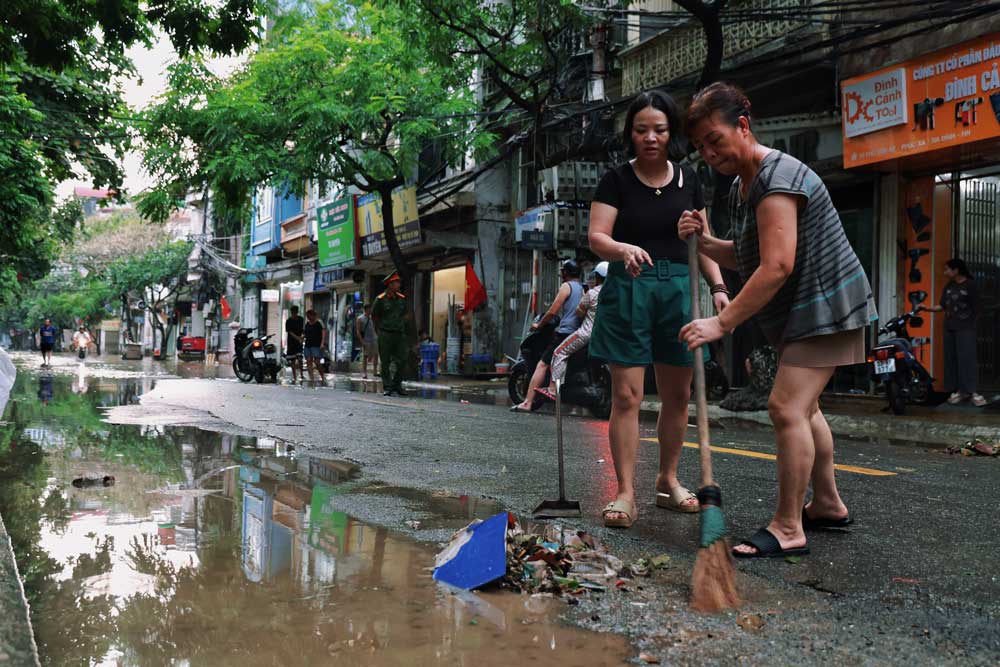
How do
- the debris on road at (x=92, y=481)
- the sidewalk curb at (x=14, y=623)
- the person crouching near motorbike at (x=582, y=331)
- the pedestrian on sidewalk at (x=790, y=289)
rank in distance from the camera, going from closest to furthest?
1. the sidewalk curb at (x=14, y=623)
2. the pedestrian on sidewalk at (x=790, y=289)
3. the debris on road at (x=92, y=481)
4. the person crouching near motorbike at (x=582, y=331)

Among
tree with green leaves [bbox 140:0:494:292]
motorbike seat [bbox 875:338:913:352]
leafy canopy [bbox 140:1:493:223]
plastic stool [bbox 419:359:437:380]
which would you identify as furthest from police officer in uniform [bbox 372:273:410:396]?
plastic stool [bbox 419:359:437:380]

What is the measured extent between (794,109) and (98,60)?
14.8 metres

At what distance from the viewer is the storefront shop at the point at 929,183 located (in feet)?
33.8

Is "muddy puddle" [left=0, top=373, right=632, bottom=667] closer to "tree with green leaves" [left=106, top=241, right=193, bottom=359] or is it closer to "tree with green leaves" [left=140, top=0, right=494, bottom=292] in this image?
"tree with green leaves" [left=140, top=0, right=494, bottom=292]

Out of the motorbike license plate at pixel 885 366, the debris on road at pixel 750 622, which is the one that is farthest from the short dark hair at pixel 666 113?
the motorbike license plate at pixel 885 366

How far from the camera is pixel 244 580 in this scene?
8.87 feet

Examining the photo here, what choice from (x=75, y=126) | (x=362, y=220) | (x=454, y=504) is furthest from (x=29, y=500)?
(x=362, y=220)

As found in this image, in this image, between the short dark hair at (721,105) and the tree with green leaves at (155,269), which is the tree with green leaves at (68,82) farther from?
the tree with green leaves at (155,269)

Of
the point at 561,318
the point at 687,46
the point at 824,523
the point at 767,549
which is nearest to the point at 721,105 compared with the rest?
the point at 767,549

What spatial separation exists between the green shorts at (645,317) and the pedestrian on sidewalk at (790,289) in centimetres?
52

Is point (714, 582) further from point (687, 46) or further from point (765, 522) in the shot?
point (687, 46)

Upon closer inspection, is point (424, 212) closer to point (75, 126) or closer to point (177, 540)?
point (75, 126)

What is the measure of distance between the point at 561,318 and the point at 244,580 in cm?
723

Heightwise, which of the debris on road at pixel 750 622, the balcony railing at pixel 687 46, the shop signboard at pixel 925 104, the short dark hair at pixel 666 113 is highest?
the balcony railing at pixel 687 46
